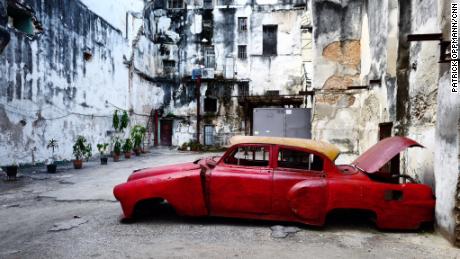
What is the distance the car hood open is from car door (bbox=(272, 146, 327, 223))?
691mm

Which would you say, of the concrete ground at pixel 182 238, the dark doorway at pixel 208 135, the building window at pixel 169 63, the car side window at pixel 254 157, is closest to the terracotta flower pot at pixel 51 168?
the concrete ground at pixel 182 238

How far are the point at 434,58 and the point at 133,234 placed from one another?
16.2 ft

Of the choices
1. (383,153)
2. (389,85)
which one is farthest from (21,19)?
(383,153)

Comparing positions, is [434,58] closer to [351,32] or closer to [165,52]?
[351,32]

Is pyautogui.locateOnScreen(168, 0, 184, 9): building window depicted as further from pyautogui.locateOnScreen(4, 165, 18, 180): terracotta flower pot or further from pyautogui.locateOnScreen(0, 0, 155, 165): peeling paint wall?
pyautogui.locateOnScreen(4, 165, 18, 180): terracotta flower pot

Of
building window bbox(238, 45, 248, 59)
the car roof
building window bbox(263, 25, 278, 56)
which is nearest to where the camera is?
the car roof

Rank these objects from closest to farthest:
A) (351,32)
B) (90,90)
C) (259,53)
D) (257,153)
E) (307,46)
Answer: (257,153) → (351,32) → (90,90) → (307,46) → (259,53)

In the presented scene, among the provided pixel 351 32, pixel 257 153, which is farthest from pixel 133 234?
pixel 351 32

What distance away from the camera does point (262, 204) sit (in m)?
4.32

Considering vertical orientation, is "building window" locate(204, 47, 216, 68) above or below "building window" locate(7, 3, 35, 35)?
above

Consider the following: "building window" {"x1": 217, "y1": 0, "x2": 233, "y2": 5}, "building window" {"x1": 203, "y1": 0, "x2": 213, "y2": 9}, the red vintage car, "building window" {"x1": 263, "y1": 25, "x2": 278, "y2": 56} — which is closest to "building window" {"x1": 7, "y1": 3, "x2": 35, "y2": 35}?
the red vintage car

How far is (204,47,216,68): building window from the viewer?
23.8 metres

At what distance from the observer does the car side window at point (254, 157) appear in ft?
15.3

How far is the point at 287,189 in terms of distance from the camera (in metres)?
4.26
